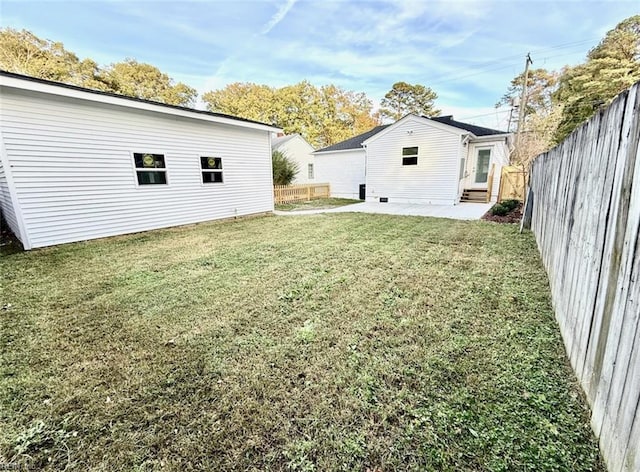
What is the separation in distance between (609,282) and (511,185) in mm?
13396

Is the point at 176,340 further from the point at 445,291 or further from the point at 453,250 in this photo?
the point at 453,250

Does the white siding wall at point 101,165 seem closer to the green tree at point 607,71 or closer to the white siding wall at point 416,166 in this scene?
the white siding wall at point 416,166

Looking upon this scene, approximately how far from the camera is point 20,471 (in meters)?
1.46

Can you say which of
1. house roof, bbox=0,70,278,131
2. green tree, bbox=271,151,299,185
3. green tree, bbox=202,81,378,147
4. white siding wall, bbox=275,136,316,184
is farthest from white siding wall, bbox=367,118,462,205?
green tree, bbox=202,81,378,147

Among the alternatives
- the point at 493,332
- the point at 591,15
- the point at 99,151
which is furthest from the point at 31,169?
the point at 591,15

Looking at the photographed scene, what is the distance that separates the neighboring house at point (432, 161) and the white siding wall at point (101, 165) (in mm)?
7097

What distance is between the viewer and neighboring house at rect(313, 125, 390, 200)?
1591cm

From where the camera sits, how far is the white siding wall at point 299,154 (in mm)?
20688

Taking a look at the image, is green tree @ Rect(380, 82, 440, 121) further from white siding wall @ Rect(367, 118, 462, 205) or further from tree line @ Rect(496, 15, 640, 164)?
white siding wall @ Rect(367, 118, 462, 205)

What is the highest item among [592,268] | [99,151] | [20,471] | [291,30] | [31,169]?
[291,30]

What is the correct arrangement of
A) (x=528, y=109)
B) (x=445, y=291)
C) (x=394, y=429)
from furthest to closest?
(x=528, y=109) → (x=445, y=291) → (x=394, y=429)

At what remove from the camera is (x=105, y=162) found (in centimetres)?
651

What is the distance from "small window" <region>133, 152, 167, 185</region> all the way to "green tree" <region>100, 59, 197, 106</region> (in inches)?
810

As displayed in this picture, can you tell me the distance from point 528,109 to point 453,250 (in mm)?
30645
